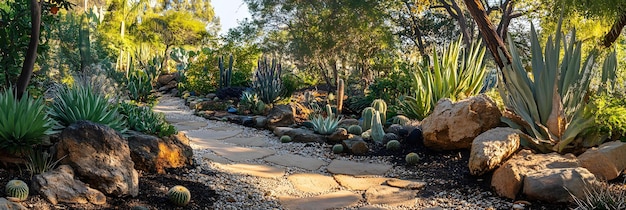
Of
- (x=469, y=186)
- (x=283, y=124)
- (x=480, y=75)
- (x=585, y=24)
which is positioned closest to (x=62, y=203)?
(x=469, y=186)

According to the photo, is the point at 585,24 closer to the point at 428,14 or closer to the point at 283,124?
the point at 283,124

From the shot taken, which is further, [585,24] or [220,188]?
[585,24]

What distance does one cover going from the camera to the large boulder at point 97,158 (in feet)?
9.50

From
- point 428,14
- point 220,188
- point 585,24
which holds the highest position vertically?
point 428,14

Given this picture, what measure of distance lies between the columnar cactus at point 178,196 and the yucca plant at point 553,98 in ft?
8.86

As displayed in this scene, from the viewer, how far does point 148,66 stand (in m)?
13.9

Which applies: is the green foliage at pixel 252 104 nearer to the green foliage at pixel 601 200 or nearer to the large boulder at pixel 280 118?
the large boulder at pixel 280 118

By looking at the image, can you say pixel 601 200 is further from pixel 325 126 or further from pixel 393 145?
pixel 325 126

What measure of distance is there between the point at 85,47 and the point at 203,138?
236cm

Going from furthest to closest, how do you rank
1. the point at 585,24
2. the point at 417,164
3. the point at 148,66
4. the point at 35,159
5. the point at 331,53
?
the point at 148,66 → the point at 331,53 → the point at 585,24 → the point at 417,164 → the point at 35,159

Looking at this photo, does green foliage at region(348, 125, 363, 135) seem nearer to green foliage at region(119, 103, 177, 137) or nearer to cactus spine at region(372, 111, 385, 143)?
cactus spine at region(372, 111, 385, 143)

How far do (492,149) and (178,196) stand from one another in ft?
7.77

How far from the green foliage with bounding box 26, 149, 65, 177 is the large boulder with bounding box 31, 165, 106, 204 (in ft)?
0.41

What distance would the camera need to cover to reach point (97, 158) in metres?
2.96
